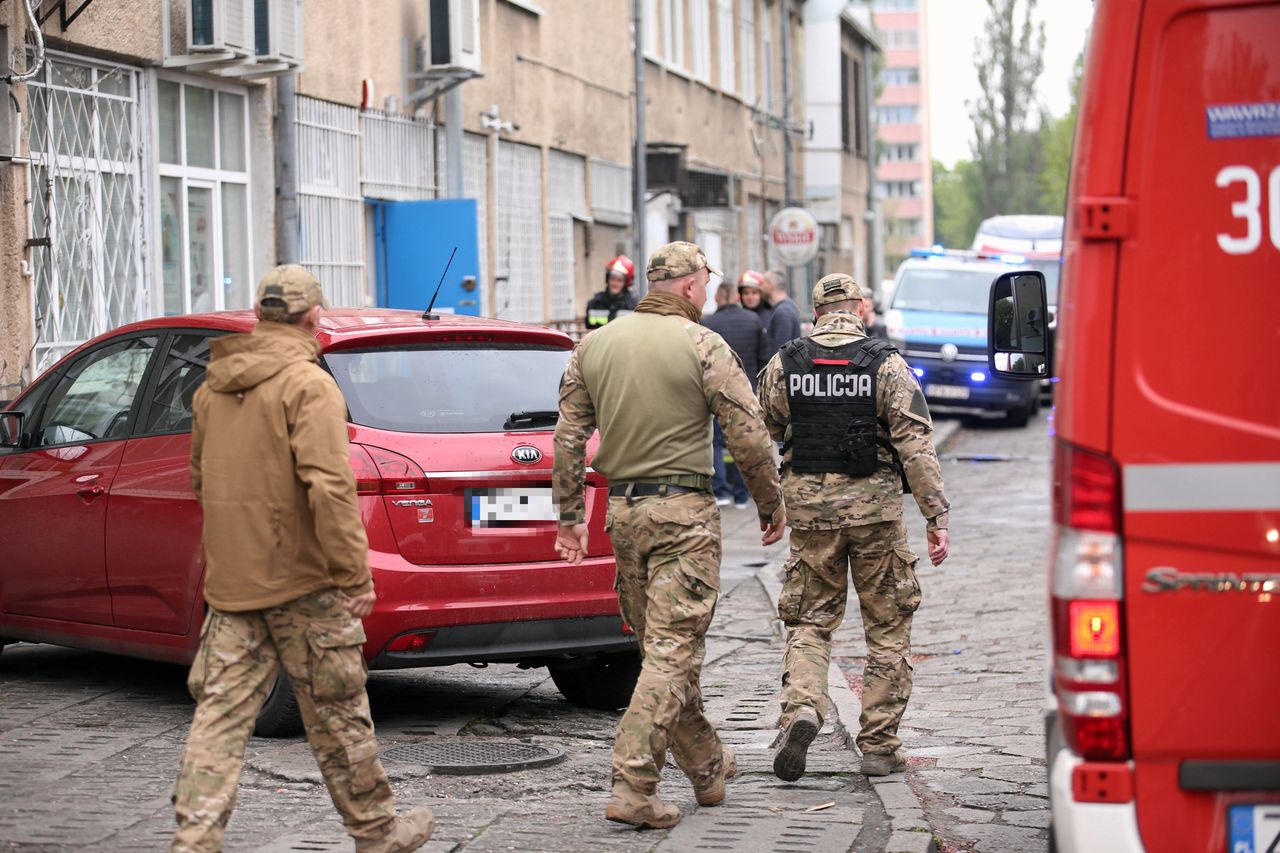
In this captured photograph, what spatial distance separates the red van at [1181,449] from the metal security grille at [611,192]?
20.2 meters

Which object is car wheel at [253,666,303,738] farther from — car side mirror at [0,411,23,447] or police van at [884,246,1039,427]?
police van at [884,246,1039,427]

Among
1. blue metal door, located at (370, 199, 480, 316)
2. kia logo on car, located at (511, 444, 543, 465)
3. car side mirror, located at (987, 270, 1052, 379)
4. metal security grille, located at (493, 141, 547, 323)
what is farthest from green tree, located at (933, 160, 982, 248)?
car side mirror, located at (987, 270, 1052, 379)

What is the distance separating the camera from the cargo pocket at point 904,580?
281 inches

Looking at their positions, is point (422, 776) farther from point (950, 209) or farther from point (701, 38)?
point (950, 209)

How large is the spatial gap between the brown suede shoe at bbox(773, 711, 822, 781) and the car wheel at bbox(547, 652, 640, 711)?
4.84ft

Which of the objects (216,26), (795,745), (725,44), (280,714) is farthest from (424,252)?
(725,44)

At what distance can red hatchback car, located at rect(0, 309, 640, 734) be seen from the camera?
23.6ft

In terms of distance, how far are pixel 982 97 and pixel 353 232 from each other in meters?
78.7

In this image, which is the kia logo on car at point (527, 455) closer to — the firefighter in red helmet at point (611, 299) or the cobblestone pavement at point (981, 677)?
the cobblestone pavement at point (981, 677)

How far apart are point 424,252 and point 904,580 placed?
11005 mm

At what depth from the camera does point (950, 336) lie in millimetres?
26188

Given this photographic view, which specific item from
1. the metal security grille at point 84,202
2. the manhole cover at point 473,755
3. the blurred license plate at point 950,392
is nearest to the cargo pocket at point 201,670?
the manhole cover at point 473,755

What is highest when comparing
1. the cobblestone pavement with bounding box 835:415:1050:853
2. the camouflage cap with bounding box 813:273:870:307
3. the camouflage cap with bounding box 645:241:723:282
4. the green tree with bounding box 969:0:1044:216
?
the green tree with bounding box 969:0:1044:216

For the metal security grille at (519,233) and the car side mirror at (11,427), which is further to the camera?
the metal security grille at (519,233)
